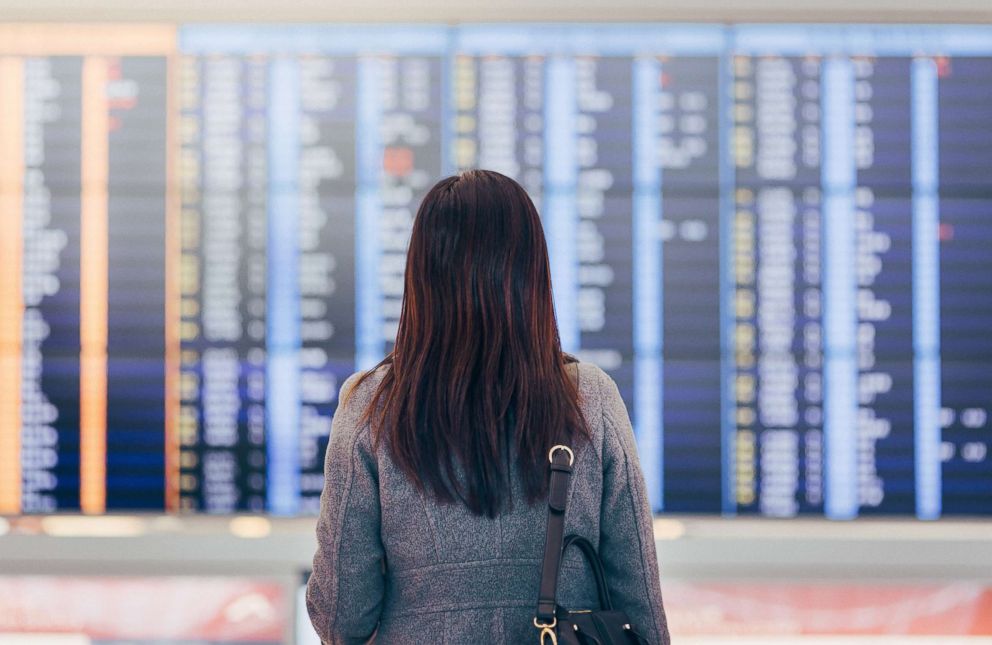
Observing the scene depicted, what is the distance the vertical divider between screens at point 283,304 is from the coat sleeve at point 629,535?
1.32 meters

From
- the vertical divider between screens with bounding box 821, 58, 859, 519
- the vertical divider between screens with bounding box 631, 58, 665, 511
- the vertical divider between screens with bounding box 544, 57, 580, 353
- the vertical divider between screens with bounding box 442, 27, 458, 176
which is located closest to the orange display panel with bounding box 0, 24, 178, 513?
the vertical divider between screens with bounding box 442, 27, 458, 176

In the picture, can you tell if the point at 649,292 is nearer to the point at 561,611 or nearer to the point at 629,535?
the point at 629,535

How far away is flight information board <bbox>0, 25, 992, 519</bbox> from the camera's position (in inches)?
95.8

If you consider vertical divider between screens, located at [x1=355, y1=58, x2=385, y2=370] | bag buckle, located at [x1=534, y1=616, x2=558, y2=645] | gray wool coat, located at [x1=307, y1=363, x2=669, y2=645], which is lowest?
bag buckle, located at [x1=534, y1=616, x2=558, y2=645]

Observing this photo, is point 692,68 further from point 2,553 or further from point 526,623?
point 2,553

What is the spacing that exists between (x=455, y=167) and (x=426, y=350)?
4.15 feet

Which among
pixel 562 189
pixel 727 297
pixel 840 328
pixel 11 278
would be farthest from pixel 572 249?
pixel 11 278

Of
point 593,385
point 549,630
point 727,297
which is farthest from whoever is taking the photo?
point 727,297

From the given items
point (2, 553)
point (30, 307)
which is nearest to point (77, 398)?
point (30, 307)

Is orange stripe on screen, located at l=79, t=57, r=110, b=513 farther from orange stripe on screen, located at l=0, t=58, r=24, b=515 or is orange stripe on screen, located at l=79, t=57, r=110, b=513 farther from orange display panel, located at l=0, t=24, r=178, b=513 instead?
orange stripe on screen, located at l=0, t=58, r=24, b=515

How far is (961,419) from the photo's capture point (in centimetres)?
244

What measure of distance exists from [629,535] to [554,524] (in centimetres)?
12

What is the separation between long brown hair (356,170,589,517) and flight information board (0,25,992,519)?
3.85 ft

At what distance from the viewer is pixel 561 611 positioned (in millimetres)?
1220
